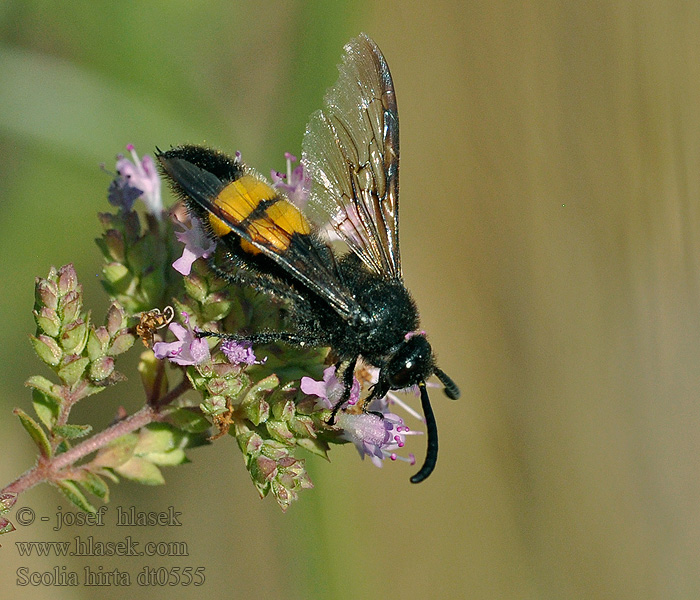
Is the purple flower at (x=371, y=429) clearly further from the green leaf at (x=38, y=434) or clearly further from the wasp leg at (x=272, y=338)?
the green leaf at (x=38, y=434)

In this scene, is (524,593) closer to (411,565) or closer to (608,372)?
(411,565)

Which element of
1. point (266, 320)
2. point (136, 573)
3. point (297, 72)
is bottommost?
point (136, 573)

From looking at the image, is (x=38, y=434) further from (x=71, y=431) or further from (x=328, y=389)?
(x=328, y=389)

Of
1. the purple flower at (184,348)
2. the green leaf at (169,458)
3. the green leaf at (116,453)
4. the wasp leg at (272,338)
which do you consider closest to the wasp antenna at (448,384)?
the wasp leg at (272,338)

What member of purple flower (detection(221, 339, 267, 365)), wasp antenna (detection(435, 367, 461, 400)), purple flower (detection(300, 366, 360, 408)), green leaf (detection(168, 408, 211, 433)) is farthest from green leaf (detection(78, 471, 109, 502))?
wasp antenna (detection(435, 367, 461, 400))

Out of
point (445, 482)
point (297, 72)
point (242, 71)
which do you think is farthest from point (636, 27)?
point (445, 482)
